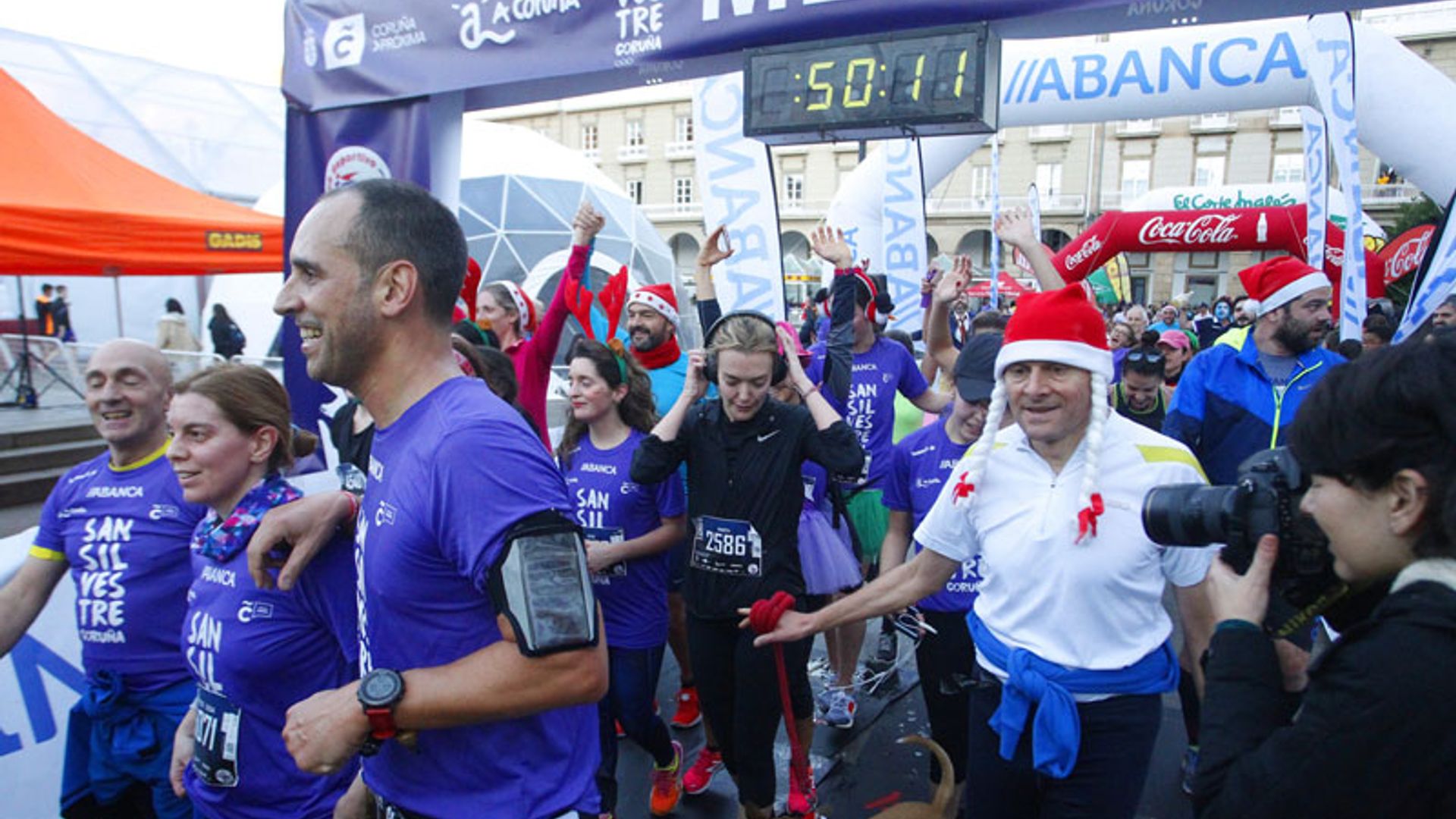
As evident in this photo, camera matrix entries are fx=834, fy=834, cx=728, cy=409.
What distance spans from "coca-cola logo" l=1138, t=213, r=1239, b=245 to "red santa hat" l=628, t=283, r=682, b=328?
12.9 metres

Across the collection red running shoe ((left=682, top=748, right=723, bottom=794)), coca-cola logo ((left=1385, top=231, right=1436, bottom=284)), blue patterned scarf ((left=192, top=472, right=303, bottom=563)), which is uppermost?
coca-cola logo ((left=1385, top=231, right=1436, bottom=284))

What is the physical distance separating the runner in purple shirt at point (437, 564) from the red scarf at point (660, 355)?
2876 millimetres

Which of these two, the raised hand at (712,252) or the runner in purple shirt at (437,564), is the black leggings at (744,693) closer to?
the runner in purple shirt at (437,564)

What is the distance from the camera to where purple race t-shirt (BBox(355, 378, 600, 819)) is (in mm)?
1302

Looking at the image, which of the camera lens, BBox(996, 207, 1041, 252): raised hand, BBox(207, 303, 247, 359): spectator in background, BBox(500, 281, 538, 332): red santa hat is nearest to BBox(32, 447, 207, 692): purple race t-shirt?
BBox(500, 281, 538, 332): red santa hat

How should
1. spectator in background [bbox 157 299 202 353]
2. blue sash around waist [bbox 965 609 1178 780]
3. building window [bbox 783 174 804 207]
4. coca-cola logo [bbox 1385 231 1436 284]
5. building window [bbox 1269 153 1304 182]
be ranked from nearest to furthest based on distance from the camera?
1. blue sash around waist [bbox 965 609 1178 780]
2. coca-cola logo [bbox 1385 231 1436 284]
3. spectator in background [bbox 157 299 202 353]
4. building window [bbox 1269 153 1304 182]
5. building window [bbox 783 174 804 207]

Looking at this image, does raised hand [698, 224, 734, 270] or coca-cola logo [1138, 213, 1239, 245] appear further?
coca-cola logo [1138, 213, 1239, 245]

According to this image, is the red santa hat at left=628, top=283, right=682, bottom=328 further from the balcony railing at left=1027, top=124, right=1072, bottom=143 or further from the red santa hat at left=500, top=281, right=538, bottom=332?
the balcony railing at left=1027, top=124, right=1072, bottom=143

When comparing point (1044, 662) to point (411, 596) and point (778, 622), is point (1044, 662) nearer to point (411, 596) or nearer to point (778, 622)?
point (778, 622)

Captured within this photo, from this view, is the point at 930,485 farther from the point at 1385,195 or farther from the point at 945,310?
the point at 1385,195

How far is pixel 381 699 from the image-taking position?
50.2 inches

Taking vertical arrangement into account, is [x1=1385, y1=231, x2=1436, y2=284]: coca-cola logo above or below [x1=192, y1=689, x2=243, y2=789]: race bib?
above

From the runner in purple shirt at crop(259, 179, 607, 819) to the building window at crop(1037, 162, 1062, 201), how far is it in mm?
43615

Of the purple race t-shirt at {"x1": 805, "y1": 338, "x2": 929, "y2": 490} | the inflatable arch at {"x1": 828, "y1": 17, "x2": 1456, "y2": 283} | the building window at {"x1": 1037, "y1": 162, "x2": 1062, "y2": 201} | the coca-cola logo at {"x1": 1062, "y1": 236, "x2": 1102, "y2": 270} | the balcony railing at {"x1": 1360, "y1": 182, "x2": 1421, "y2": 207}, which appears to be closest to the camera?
the purple race t-shirt at {"x1": 805, "y1": 338, "x2": 929, "y2": 490}
